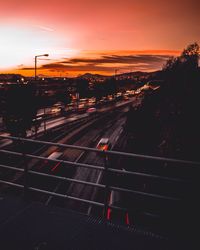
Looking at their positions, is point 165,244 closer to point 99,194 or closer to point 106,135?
point 99,194

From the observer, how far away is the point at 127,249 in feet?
9.77

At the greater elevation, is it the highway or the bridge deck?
the bridge deck

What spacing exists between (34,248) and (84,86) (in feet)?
266

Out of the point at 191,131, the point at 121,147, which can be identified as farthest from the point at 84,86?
the point at 191,131

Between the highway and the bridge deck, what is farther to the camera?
the highway

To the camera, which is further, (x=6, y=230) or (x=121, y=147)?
(x=121, y=147)

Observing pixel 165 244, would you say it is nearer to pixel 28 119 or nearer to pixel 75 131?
pixel 28 119

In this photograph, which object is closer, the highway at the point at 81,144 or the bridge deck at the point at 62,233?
→ the bridge deck at the point at 62,233

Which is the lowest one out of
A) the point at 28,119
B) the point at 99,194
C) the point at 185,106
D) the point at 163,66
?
the point at 99,194

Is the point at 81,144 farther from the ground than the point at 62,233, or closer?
closer

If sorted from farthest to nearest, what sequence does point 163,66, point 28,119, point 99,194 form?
point 163,66
point 28,119
point 99,194

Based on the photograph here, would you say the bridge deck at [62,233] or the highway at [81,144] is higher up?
the bridge deck at [62,233]

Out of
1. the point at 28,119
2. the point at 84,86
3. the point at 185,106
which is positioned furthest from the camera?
the point at 84,86

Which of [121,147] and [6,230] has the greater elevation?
[6,230]
